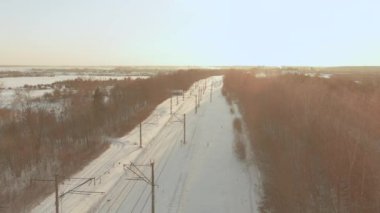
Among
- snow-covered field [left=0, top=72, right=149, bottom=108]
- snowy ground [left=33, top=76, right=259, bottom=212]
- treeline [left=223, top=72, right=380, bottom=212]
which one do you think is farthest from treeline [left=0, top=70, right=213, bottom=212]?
treeline [left=223, top=72, right=380, bottom=212]

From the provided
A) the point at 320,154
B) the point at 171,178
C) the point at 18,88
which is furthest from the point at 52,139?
the point at 18,88

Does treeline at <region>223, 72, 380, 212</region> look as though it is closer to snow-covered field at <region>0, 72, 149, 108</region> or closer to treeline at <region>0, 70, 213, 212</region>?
treeline at <region>0, 70, 213, 212</region>

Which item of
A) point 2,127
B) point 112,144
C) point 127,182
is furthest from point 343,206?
point 2,127

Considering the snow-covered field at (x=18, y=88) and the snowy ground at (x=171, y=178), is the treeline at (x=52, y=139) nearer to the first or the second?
the snowy ground at (x=171, y=178)

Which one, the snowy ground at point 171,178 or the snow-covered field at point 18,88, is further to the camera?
the snow-covered field at point 18,88

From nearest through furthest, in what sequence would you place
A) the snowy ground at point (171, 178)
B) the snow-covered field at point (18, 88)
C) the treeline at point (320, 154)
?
the treeline at point (320, 154)
the snowy ground at point (171, 178)
the snow-covered field at point (18, 88)

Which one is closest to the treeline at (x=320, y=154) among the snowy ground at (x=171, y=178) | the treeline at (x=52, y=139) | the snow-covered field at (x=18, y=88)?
the snowy ground at (x=171, y=178)
